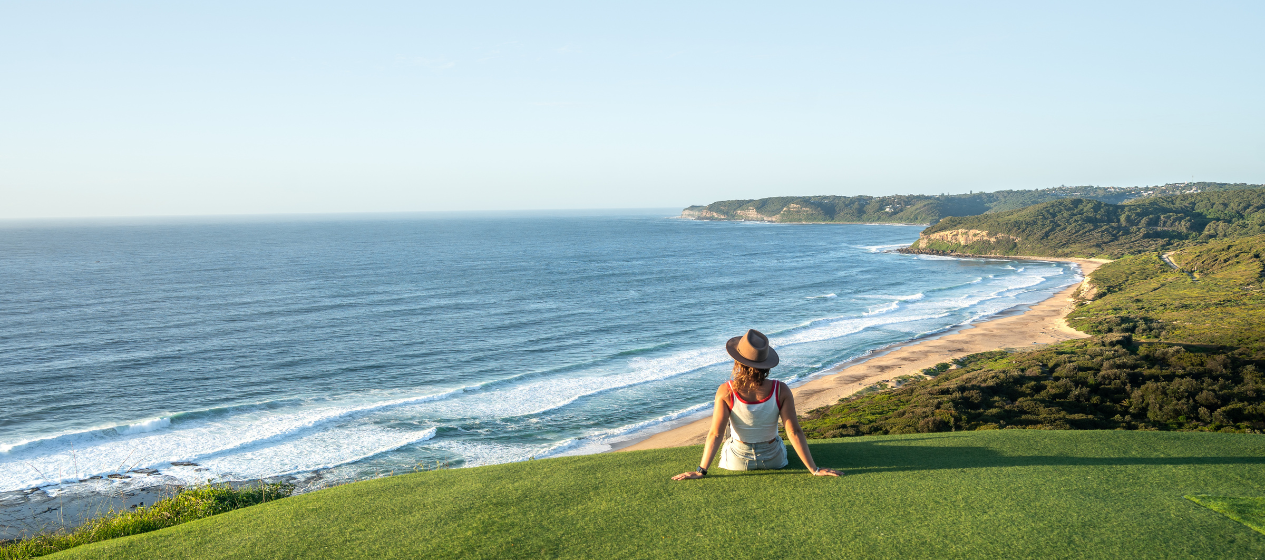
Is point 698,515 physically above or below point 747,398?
below

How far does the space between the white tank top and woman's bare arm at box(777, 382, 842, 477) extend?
0.10 meters

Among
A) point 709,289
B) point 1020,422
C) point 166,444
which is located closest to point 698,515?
point 1020,422

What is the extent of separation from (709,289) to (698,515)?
5635 cm

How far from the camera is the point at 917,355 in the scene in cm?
3419

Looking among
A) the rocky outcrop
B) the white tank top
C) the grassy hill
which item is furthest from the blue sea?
the rocky outcrop

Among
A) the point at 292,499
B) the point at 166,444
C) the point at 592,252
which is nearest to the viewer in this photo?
the point at 292,499

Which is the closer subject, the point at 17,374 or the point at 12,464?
the point at 12,464

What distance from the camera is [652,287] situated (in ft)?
207

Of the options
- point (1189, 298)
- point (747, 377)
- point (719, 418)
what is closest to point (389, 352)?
point (719, 418)

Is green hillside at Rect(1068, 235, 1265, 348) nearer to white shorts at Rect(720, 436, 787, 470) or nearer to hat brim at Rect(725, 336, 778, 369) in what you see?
white shorts at Rect(720, 436, 787, 470)

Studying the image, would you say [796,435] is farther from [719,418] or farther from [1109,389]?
[1109,389]

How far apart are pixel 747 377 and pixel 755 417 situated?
21.5 inches

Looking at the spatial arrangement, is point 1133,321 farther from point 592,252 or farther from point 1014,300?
point 592,252

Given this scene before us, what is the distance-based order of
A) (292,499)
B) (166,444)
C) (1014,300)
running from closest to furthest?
(292,499), (166,444), (1014,300)
